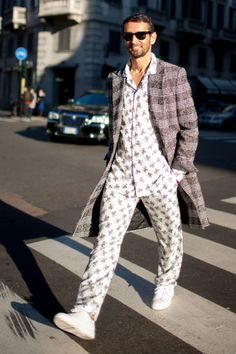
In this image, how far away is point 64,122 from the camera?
1379cm

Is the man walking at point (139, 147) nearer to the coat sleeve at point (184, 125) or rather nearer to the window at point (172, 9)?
the coat sleeve at point (184, 125)

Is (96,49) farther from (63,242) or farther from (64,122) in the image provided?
(63,242)

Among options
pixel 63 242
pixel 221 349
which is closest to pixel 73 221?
pixel 63 242

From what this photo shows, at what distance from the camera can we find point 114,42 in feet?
108

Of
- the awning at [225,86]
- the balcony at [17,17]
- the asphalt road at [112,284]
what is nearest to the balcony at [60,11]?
the balcony at [17,17]

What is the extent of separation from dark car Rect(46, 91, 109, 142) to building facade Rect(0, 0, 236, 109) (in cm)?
1816

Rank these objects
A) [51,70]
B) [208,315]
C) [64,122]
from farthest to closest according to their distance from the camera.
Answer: [51,70], [64,122], [208,315]

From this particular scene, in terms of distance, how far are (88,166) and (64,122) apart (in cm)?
409

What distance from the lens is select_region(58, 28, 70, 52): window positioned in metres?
33.2

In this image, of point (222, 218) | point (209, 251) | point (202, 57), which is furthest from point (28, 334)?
point (202, 57)

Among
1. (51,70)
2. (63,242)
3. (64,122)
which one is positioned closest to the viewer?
(63,242)

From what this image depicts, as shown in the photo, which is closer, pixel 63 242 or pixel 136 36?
pixel 136 36

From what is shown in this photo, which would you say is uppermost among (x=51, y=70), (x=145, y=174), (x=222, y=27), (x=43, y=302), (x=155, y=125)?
(x=222, y=27)

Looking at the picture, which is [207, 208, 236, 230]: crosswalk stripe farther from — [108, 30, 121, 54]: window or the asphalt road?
[108, 30, 121, 54]: window
